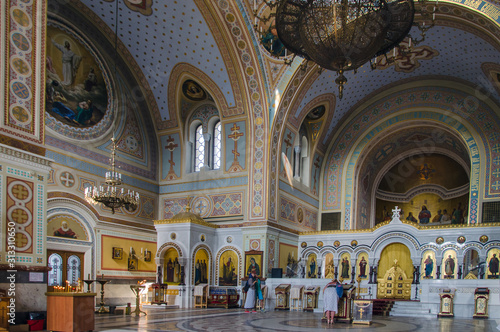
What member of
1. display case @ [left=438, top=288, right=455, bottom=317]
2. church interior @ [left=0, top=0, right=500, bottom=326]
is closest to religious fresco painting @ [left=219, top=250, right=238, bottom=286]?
church interior @ [left=0, top=0, right=500, bottom=326]

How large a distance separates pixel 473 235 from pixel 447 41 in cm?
731

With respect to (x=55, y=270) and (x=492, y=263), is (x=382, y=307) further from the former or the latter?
(x=55, y=270)

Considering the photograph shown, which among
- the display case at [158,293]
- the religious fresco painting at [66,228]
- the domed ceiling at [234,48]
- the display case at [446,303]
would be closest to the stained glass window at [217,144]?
the domed ceiling at [234,48]

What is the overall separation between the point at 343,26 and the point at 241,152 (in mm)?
11065

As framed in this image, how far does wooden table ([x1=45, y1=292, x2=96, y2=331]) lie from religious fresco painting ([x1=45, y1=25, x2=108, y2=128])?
902cm

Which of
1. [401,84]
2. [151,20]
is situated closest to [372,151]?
[401,84]

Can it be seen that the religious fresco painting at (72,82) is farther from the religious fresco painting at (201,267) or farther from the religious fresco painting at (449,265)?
the religious fresco painting at (449,265)

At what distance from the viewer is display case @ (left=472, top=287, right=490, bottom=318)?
14.9m

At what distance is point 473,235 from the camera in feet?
59.1

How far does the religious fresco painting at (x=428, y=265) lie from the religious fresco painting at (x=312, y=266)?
165 inches

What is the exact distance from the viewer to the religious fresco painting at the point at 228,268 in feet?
63.9

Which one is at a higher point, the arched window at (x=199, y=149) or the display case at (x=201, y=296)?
the arched window at (x=199, y=149)

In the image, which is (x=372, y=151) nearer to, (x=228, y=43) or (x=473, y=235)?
(x=473, y=235)

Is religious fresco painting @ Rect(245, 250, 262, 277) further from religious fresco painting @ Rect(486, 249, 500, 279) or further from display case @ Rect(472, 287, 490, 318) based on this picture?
religious fresco painting @ Rect(486, 249, 500, 279)
